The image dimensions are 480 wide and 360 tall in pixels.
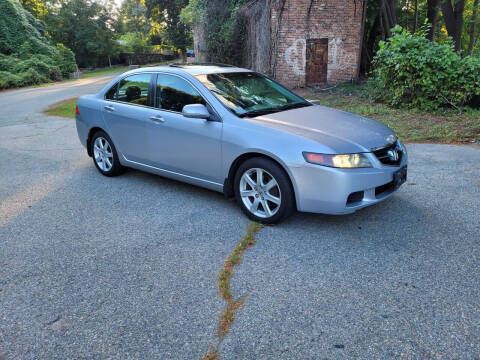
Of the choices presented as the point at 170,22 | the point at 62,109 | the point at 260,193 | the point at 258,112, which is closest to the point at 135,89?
the point at 258,112

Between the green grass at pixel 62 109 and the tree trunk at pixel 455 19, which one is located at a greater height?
the tree trunk at pixel 455 19

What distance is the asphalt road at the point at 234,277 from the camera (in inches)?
102

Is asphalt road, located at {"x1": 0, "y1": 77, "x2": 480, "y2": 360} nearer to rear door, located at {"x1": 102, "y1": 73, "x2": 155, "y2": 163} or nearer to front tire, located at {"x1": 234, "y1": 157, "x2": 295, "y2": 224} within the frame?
front tire, located at {"x1": 234, "y1": 157, "x2": 295, "y2": 224}

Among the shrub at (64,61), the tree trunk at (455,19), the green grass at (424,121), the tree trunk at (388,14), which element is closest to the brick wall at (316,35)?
the tree trunk at (388,14)

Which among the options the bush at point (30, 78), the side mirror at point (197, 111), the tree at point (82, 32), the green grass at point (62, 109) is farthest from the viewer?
the tree at point (82, 32)

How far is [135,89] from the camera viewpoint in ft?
18.3

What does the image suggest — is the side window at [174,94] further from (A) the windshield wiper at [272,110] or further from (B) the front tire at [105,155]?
(B) the front tire at [105,155]

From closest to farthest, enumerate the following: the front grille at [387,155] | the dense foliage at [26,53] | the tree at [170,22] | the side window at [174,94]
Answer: the front grille at [387,155]
the side window at [174,94]
the dense foliage at [26,53]
the tree at [170,22]

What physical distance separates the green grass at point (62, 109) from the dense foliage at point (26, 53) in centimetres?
1193

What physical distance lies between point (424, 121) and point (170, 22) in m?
39.3

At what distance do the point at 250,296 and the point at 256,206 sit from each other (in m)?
1.41

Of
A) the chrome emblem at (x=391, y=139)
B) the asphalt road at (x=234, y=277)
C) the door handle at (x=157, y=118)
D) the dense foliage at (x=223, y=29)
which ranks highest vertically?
the dense foliage at (x=223, y=29)

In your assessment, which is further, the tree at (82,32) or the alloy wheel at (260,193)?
the tree at (82,32)

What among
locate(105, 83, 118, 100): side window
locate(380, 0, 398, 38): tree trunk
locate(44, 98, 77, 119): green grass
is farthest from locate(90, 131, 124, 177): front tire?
locate(380, 0, 398, 38): tree trunk
